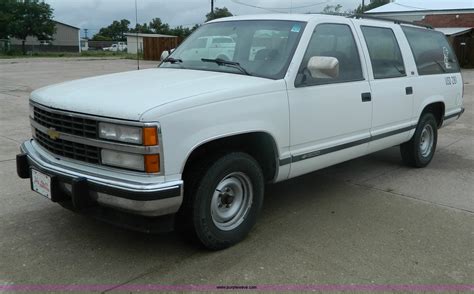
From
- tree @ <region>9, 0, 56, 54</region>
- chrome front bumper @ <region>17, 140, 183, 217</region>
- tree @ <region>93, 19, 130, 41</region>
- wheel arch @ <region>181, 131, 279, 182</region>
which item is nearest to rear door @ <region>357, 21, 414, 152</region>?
wheel arch @ <region>181, 131, 279, 182</region>

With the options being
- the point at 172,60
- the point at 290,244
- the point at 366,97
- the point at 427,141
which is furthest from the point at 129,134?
the point at 427,141

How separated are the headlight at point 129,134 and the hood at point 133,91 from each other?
0.08 m

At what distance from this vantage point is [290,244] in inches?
155

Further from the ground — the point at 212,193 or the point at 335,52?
the point at 335,52

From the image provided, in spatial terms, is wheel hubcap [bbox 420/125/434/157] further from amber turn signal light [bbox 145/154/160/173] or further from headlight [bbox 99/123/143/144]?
headlight [bbox 99/123/143/144]

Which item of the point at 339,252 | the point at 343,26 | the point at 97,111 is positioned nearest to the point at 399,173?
the point at 343,26

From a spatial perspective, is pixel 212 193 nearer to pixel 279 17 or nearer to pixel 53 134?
pixel 53 134

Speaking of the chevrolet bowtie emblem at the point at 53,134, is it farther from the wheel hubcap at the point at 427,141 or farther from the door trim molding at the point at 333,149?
the wheel hubcap at the point at 427,141

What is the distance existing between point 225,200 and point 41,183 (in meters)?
1.41

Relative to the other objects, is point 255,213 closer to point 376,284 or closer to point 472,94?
point 376,284

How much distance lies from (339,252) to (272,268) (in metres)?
0.63

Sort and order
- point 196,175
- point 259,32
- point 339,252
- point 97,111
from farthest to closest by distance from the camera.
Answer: point 259,32 < point 339,252 < point 196,175 < point 97,111

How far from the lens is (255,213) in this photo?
158 inches

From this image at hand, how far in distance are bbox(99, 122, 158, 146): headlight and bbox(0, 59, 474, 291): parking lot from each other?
3.23ft
